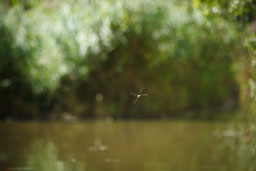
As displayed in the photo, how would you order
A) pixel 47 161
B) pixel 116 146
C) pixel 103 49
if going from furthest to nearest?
pixel 103 49 < pixel 116 146 < pixel 47 161

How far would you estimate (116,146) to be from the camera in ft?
23.9

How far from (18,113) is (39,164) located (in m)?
4.34

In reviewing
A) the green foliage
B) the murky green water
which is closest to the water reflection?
the murky green water

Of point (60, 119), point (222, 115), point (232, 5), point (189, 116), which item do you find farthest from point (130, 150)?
point (222, 115)

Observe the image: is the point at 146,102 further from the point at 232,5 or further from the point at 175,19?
the point at 232,5

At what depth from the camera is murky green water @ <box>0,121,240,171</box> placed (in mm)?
5969

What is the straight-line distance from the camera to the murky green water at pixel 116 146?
597 centimetres

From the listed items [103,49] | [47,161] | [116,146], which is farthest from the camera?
[103,49]

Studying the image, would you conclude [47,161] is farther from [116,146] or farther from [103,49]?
[103,49]

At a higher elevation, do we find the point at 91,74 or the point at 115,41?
the point at 115,41

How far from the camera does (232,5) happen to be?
541cm

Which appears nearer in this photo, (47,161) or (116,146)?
(47,161)

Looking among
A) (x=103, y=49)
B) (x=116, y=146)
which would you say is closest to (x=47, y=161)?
(x=116, y=146)

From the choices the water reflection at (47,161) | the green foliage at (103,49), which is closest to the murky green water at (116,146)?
the water reflection at (47,161)
